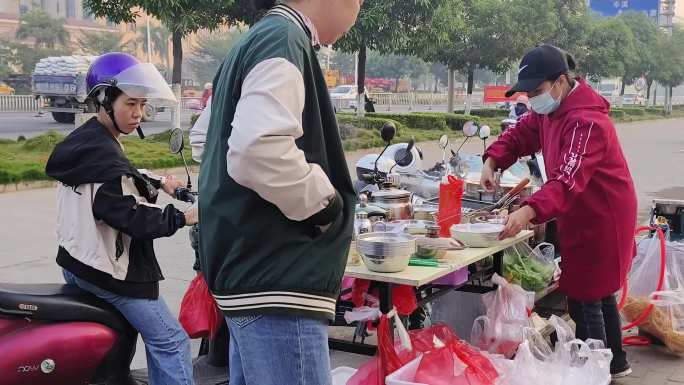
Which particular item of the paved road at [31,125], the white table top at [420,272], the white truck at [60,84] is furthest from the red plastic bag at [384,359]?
the white truck at [60,84]

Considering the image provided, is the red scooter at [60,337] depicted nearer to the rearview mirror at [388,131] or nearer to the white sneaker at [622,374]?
the rearview mirror at [388,131]

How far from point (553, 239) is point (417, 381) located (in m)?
2.63

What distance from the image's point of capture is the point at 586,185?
3.62 m

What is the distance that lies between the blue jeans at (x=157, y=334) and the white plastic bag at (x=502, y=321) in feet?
5.19

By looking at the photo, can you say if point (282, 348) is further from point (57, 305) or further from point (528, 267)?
point (528, 267)

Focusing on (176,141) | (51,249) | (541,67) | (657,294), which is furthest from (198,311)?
(51,249)

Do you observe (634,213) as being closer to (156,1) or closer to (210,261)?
(210,261)

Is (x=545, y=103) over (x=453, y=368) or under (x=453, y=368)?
over

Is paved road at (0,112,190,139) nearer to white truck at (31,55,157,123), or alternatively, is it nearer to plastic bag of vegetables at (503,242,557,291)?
white truck at (31,55,157,123)

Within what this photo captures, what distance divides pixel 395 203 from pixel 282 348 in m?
2.18

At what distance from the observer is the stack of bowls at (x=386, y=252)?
2.87 metres

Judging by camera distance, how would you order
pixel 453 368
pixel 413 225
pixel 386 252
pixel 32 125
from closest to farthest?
pixel 386 252 → pixel 453 368 → pixel 413 225 → pixel 32 125

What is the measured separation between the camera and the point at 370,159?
513 cm

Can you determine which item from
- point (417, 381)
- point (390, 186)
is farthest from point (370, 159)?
point (417, 381)
